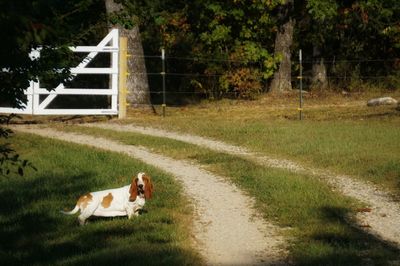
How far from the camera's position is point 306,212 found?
33.1 feet

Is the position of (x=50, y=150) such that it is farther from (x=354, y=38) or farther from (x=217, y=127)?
(x=354, y=38)

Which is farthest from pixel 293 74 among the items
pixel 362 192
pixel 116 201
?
pixel 116 201

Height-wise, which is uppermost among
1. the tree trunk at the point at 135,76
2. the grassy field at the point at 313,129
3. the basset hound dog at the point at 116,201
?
the tree trunk at the point at 135,76

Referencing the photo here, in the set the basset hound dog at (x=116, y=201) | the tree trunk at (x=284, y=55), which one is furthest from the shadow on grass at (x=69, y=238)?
the tree trunk at (x=284, y=55)

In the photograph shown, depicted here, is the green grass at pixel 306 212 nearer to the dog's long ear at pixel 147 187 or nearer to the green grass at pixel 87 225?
the green grass at pixel 87 225

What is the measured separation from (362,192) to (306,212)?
1864mm

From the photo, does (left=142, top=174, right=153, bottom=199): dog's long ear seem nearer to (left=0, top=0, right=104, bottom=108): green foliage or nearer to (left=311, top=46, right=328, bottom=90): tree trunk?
(left=0, top=0, right=104, bottom=108): green foliage

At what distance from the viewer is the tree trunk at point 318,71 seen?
97.1 feet

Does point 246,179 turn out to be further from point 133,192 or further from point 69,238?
point 69,238

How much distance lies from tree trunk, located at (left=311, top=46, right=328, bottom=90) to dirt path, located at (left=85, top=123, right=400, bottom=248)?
12.0 meters

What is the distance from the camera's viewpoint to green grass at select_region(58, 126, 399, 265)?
812 cm

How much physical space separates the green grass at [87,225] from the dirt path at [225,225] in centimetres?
20

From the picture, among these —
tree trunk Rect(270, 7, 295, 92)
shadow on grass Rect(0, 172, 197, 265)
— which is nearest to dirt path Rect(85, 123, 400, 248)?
shadow on grass Rect(0, 172, 197, 265)

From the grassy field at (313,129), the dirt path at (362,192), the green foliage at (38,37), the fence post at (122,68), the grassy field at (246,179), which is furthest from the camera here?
the fence post at (122,68)
